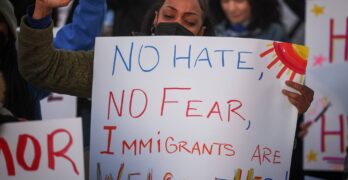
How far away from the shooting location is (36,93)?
2.82 m

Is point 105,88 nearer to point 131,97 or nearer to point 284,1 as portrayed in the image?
point 131,97

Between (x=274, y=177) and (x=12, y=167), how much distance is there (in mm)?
925

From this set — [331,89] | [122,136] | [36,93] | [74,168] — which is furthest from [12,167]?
[331,89]

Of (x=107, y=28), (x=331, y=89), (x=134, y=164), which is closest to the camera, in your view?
(x=134, y=164)

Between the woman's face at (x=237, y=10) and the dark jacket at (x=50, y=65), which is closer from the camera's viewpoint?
the dark jacket at (x=50, y=65)

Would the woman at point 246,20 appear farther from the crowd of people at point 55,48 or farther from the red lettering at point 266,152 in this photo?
the red lettering at point 266,152

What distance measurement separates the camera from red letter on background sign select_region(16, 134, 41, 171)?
197 centimetres

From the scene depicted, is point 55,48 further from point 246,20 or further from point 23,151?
point 246,20

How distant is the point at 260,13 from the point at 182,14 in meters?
1.85

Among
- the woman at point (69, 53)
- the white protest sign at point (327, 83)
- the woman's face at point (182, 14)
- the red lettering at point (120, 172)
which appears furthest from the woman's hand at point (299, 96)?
the white protest sign at point (327, 83)

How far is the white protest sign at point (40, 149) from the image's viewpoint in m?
1.96

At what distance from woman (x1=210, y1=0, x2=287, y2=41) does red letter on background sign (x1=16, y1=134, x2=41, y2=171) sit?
2458mm

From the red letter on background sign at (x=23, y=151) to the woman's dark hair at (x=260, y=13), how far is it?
2.52m

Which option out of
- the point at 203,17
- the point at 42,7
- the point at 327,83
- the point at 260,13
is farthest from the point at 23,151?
the point at 260,13
